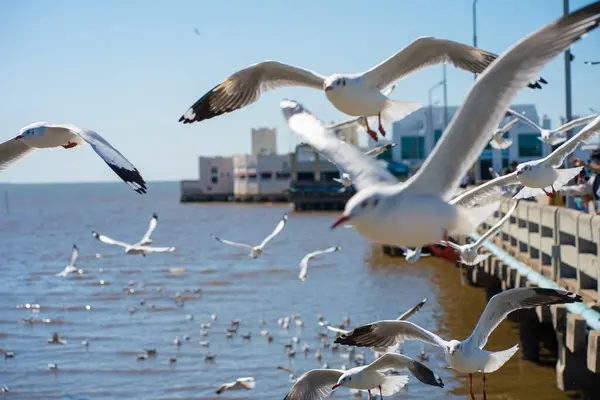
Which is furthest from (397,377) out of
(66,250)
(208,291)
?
(66,250)

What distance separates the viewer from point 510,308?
6.71 meters

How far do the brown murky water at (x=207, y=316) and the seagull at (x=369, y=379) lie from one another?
12.2 ft

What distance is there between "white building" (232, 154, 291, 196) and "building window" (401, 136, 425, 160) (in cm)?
2116

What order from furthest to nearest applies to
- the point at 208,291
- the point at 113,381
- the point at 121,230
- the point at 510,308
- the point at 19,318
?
the point at 121,230, the point at 208,291, the point at 19,318, the point at 113,381, the point at 510,308

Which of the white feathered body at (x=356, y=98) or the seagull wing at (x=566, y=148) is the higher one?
the white feathered body at (x=356, y=98)

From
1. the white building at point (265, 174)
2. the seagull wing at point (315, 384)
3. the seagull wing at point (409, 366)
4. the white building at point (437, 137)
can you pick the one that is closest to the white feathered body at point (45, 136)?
the seagull wing at point (315, 384)

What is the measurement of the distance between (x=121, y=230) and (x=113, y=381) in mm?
40776

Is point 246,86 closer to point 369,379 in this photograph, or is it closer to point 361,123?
point 361,123

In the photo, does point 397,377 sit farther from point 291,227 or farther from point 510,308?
point 291,227

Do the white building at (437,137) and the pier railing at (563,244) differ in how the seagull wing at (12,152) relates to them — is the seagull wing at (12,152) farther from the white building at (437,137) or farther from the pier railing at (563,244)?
the white building at (437,137)

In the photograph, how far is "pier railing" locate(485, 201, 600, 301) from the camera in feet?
30.5

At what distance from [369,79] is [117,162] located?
5.69ft

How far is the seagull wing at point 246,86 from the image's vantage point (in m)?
6.73

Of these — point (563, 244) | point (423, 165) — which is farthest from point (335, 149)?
point (563, 244)
